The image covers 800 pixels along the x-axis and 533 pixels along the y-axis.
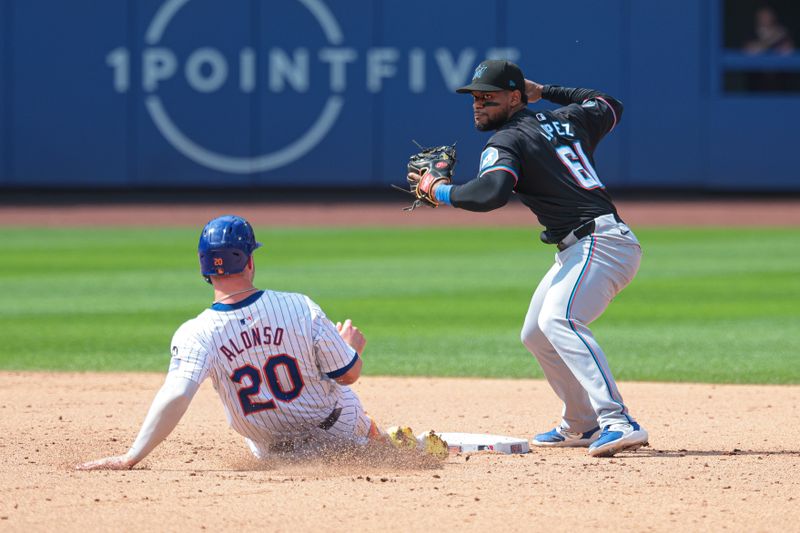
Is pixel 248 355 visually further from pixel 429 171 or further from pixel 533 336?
pixel 533 336

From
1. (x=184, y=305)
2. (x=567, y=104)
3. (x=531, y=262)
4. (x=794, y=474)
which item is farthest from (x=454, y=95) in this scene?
(x=794, y=474)

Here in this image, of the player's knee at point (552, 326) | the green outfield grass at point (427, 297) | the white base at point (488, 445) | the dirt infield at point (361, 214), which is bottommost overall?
the dirt infield at point (361, 214)

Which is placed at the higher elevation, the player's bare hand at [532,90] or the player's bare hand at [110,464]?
the player's bare hand at [532,90]

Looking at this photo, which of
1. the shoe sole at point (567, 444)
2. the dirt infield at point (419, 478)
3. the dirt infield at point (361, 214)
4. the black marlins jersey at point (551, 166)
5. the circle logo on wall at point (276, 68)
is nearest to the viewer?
the dirt infield at point (419, 478)

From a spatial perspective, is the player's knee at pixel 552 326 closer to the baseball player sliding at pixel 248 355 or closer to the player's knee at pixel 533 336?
the player's knee at pixel 533 336

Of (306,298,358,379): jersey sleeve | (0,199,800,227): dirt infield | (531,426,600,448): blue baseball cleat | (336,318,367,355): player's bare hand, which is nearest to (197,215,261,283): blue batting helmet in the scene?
(306,298,358,379): jersey sleeve

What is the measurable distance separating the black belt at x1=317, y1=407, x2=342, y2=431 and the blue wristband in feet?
3.26

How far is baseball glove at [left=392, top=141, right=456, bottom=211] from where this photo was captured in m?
5.43

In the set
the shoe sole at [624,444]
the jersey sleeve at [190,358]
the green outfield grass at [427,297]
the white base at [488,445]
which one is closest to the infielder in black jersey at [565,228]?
the shoe sole at [624,444]

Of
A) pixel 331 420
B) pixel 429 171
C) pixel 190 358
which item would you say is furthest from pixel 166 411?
pixel 429 171

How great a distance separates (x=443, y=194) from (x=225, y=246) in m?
1.15

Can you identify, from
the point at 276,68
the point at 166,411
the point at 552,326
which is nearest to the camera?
the point at 166,411

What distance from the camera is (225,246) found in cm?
454

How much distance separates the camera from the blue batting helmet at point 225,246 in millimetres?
4535
